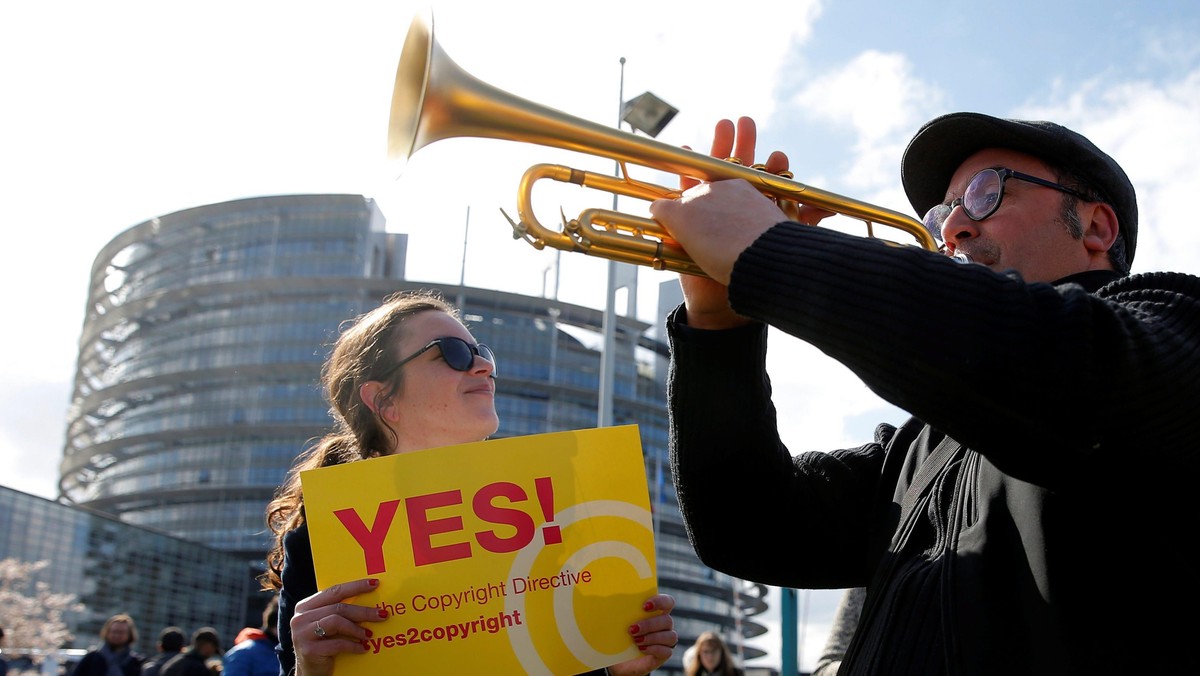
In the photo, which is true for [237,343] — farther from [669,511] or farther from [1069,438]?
[1069,438]

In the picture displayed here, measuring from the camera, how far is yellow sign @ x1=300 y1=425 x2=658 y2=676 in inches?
85.7

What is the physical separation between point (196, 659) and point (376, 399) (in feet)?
20.3

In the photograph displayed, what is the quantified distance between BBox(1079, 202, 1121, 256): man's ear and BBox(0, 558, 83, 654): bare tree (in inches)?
2356

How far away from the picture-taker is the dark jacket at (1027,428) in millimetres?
1549

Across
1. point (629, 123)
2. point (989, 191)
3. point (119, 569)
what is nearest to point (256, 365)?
point (119, 569)

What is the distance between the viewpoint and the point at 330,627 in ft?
6.95

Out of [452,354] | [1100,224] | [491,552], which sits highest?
[1100,224]

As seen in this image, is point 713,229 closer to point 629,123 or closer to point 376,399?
point 376,399

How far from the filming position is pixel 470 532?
2.23 meters

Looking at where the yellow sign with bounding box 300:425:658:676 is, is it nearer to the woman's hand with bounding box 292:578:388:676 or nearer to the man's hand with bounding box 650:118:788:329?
the woman's hand with bounding box 292:578:388:676

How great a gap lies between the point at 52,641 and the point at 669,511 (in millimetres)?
43855

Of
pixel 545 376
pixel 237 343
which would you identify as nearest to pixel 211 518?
pixel 237 343

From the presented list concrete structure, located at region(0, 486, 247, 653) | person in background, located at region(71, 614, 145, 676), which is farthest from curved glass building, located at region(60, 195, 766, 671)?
person in background, located at region(71, 614, 145, 676)

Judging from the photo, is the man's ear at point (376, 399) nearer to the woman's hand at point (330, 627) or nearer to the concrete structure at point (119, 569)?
the woman's hand at point (330, 627)
